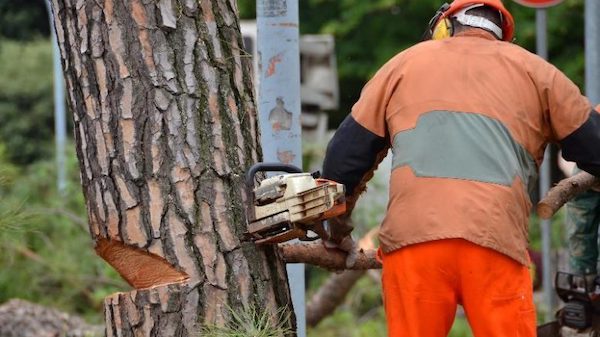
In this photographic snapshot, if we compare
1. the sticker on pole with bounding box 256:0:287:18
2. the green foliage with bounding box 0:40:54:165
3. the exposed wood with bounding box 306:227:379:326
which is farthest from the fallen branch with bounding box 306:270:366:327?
the green foliage with bounding box 0:40:54:165

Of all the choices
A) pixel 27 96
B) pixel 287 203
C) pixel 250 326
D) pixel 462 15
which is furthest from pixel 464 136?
pixel 27 96

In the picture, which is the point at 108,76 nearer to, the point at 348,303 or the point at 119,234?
the point at 119,234

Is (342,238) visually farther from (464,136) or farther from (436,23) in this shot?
(436,23)

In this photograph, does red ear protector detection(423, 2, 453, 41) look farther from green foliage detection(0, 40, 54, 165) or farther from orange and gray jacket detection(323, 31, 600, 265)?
green foliage detection(0, 40, 54, 165)

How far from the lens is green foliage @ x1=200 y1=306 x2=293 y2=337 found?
446cm

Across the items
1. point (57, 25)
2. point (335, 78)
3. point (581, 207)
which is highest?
point (57, 25)

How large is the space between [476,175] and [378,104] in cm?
48

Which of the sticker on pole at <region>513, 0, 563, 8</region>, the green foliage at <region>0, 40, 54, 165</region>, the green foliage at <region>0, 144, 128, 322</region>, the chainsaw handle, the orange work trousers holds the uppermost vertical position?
the sticker on pole at <region>513, 0, 563, 8</region>

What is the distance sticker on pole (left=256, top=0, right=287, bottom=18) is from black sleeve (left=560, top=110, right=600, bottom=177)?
183 centimetres

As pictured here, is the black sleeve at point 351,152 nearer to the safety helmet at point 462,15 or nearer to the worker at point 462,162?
the worker at point 462,162

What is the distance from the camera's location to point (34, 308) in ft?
28.6

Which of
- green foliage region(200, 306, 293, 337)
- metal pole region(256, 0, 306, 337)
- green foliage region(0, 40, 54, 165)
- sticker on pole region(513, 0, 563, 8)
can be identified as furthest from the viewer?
green foliage region(0, 40, 54, 165)

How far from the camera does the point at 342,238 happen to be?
5.13m

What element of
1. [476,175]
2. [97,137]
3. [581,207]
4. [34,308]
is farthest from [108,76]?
[34,308]
